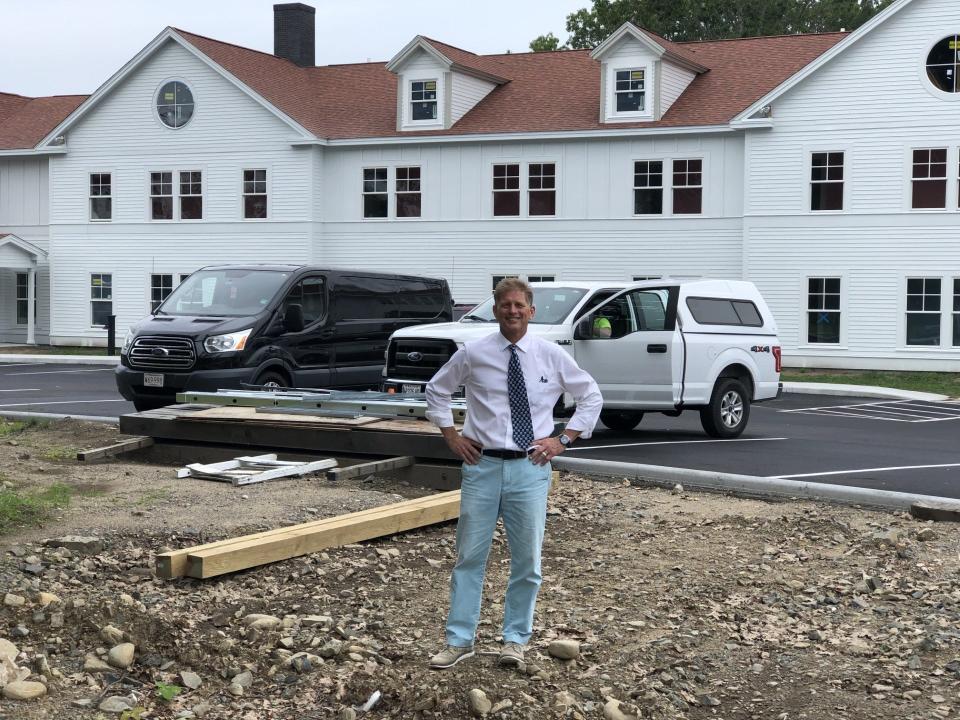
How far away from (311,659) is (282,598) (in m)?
1.21

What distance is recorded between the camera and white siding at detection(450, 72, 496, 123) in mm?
35875

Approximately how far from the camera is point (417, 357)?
51.9 ft

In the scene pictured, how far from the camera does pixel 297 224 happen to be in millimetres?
36500

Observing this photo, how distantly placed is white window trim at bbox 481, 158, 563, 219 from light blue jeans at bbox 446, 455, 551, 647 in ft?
92.3

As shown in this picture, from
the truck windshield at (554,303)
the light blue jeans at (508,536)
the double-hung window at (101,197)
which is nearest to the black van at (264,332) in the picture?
the truck windshield at (554,303)

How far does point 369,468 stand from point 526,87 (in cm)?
2670

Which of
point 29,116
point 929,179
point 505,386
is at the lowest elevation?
point 505,386

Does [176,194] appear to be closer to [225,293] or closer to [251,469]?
[225,293]

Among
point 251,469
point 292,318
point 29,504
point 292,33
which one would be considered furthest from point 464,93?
point 29,504

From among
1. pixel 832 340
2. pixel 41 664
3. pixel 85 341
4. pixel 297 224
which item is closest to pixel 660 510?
pixel 41 664

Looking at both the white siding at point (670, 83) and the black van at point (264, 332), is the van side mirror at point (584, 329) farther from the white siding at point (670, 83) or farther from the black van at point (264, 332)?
the white siding at point (670, 83)

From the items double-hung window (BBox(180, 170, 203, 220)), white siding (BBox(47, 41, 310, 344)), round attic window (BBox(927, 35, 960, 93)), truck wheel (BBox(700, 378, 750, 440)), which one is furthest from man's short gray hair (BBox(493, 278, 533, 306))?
double-hung window (BBox(180, 170, 203, 220))

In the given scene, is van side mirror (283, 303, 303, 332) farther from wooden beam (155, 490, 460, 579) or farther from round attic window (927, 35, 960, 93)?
round attic window (927, 35, 960, 93)

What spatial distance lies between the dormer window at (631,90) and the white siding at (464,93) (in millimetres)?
4537
